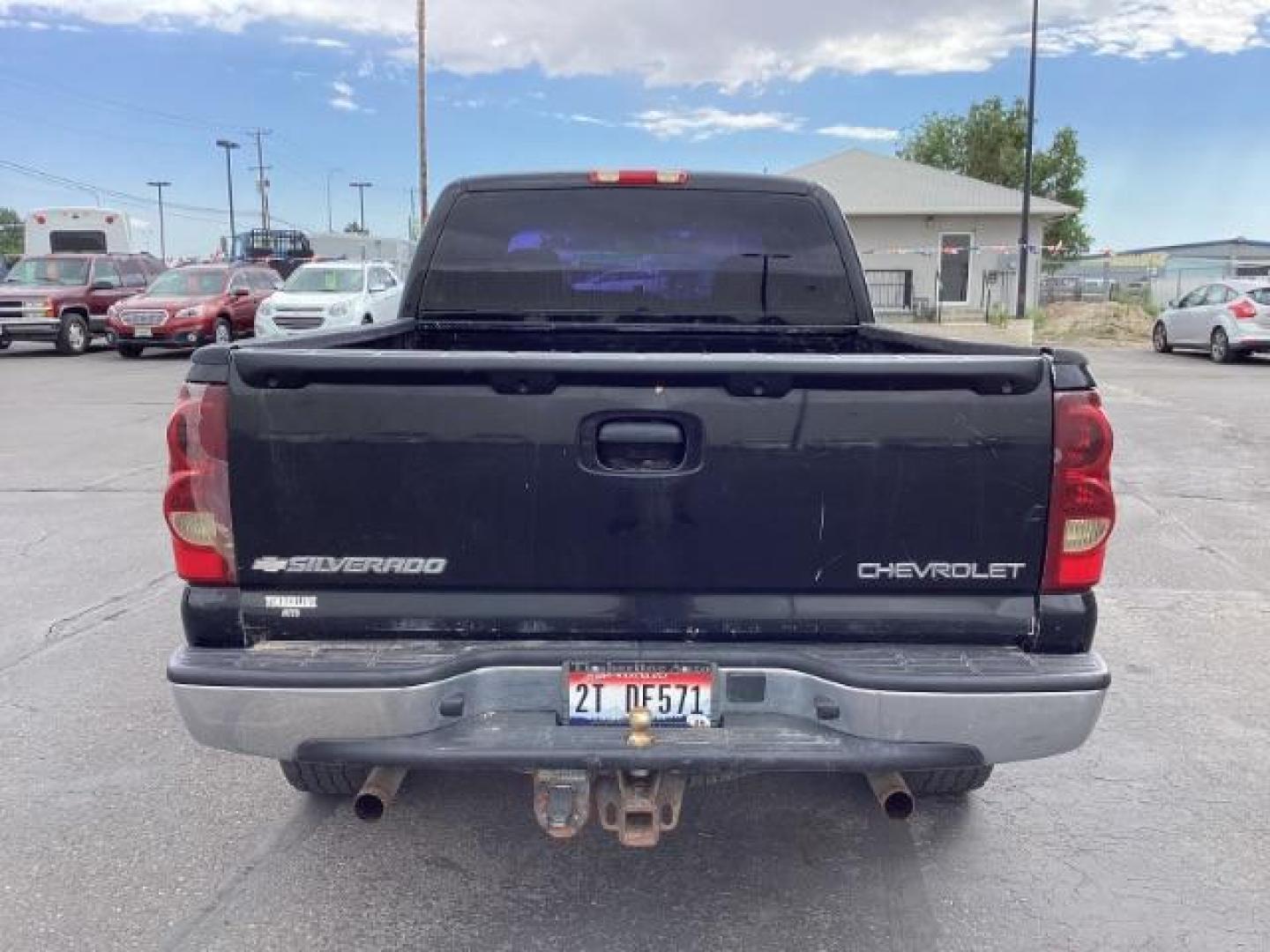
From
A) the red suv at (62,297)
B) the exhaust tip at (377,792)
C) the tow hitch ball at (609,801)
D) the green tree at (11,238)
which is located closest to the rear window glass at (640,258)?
the exhaust tip at (377,792)

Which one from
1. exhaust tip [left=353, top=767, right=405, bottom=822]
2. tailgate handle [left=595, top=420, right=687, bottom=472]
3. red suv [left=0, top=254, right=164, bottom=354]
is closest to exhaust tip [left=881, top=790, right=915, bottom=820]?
tailgate handle [left=595, top=420, right=687, bottom=472]

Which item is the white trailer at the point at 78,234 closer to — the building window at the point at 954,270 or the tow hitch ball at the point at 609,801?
the building window at the point at 954,270

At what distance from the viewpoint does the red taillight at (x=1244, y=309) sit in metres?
20.1

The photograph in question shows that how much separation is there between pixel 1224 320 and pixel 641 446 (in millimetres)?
21634

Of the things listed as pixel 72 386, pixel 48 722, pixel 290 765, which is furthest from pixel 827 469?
pixel 72 386

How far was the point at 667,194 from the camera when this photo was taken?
4.50 metres

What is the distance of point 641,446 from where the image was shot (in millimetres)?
2697

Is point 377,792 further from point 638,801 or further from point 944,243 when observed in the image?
point 944,243

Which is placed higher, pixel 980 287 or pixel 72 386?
pixel 980 287

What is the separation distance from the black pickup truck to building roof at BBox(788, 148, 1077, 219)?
29.4 m

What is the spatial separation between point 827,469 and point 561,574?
0.73 metres

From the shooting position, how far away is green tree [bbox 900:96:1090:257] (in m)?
54.7

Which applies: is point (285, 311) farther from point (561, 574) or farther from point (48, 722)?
point (561, 574)

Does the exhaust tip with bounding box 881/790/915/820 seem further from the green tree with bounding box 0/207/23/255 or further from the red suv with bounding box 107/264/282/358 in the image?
the green tree with bounding box 0/207/23/255
